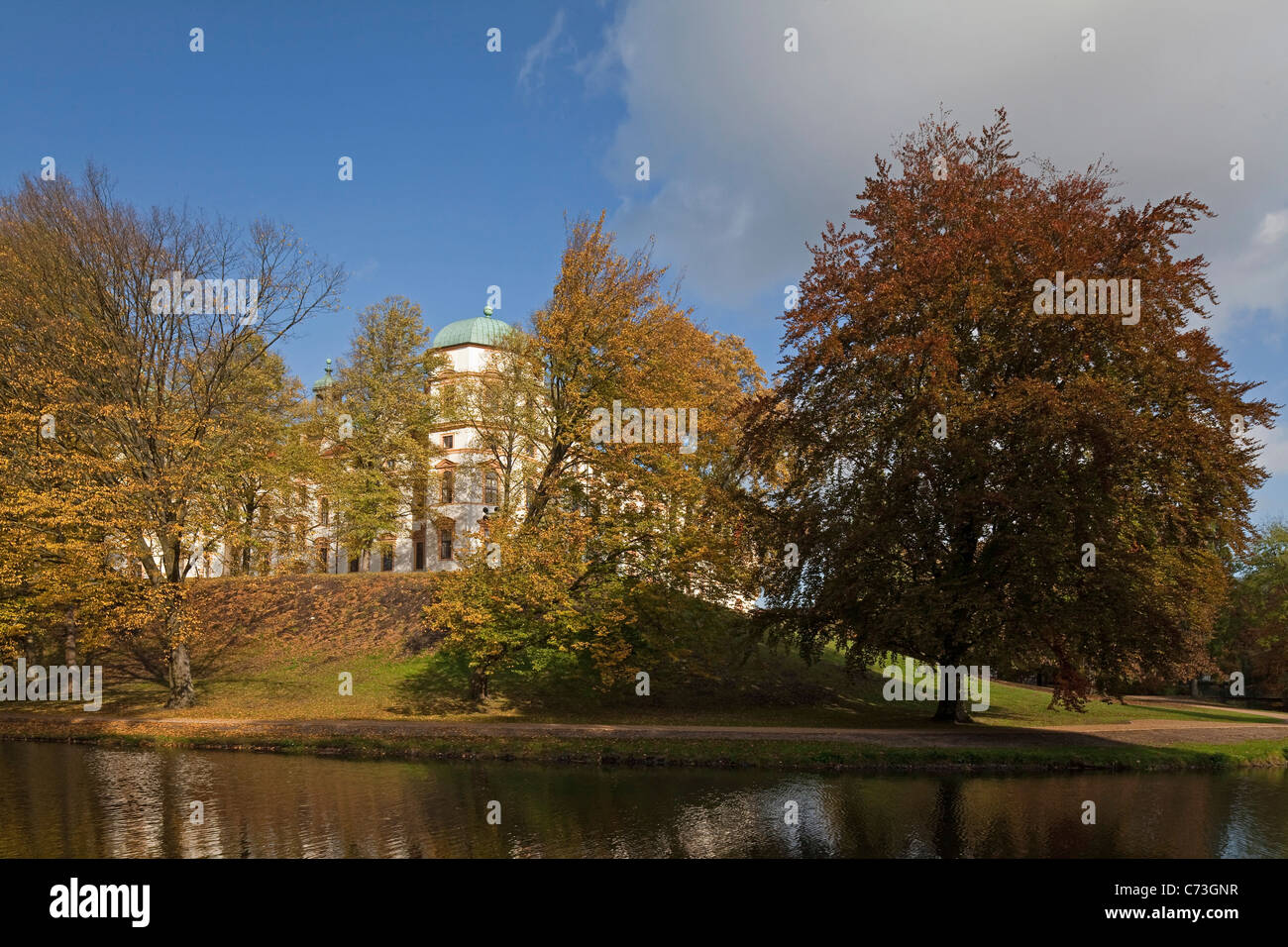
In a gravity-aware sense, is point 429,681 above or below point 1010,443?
below

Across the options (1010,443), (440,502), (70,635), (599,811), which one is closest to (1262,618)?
(1010,443)

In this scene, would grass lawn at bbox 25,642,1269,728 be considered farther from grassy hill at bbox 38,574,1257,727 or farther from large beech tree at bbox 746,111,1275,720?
large beech tree at bbox 746,111,1275,720

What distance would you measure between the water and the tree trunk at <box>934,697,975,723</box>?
7.03 meters

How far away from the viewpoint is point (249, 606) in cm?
4162

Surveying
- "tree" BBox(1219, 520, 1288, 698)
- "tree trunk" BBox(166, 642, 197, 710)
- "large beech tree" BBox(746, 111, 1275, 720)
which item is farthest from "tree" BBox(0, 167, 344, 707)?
"tree" BBox(1219, 520, 1288, 698)

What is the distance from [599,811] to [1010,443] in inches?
618

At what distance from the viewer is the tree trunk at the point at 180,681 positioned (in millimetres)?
31516

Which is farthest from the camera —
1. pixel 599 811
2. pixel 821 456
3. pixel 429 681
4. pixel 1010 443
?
pixel 429 681

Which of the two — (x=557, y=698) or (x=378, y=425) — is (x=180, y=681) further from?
(x=378, y=425)

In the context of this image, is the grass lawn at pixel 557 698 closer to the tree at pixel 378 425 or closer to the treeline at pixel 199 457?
the treeline at pixel 199 457

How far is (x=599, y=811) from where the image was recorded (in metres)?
16.3

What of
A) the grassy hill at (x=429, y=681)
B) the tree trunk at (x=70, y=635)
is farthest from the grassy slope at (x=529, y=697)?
the tree trunk at (x=70, y=635)

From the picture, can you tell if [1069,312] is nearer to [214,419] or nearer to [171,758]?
[171,758]
